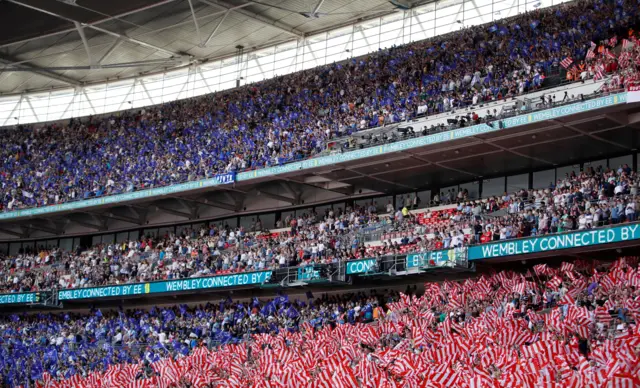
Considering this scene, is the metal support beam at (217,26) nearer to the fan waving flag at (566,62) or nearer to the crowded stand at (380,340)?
the crowded stand at (380,340)

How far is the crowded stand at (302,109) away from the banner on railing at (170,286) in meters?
5.09

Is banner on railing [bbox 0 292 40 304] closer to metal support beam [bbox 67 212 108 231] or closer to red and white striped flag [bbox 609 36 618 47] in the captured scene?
metal support beam [bbox 67 212 108 231]

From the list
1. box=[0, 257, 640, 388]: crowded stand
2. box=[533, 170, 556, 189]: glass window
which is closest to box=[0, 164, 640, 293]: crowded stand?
box=[533, 170, 556, 189]: glass window

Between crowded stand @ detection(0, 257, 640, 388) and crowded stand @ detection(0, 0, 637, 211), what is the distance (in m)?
6.42

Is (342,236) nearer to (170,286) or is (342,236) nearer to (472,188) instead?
(472,188)

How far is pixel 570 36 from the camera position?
3000cm

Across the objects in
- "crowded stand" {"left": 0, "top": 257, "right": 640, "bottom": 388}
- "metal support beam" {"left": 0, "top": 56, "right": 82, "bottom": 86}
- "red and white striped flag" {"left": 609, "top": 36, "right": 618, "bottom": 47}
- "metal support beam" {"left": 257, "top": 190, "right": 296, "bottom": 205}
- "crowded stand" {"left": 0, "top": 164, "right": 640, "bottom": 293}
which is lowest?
"crowded stand" {"left": 0, "top": 257, "right": 640, "bottom": 388}

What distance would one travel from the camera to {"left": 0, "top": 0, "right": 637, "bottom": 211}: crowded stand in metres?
29.9

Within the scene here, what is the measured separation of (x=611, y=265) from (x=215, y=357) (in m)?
12.6

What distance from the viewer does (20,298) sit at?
40812mm

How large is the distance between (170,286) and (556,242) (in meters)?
17.4

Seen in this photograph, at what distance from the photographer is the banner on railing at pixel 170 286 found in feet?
107

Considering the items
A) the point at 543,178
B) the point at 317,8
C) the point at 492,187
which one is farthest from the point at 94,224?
the point at 543,178

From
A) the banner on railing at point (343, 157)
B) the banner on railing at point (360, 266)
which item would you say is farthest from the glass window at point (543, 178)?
the banner on railing at point (360, 266)
